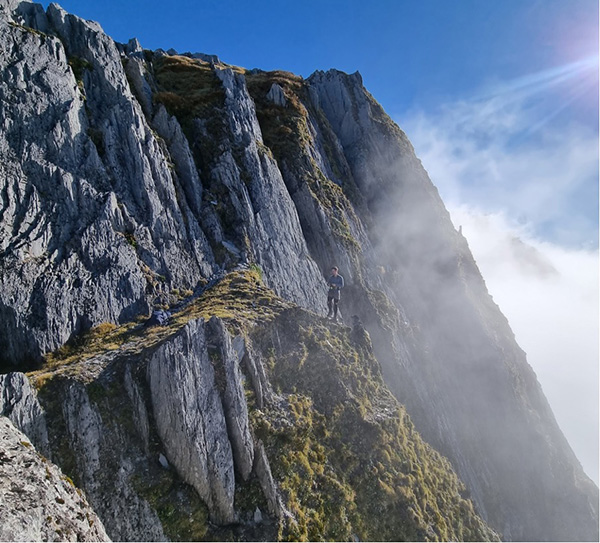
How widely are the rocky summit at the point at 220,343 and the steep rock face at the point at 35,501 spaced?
62 millimetres

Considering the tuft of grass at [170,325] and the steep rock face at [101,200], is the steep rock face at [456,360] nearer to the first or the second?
the tuft of grass at [170,325]

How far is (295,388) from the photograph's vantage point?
16078 millimetres

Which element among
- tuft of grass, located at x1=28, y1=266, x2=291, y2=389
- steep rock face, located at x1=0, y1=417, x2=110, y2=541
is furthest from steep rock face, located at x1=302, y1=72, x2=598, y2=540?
steep rock face, located at x1=0, y1=417, x2=110, y2=541

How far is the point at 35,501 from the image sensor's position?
7.30 m

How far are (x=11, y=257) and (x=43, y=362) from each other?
5178 millimetres

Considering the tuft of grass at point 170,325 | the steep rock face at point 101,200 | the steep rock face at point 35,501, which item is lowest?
the steep rock face at point 35,501

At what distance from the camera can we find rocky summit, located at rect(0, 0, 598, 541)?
424 inches

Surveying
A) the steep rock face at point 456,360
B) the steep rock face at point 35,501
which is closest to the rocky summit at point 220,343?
the steep rock face at point 35,501

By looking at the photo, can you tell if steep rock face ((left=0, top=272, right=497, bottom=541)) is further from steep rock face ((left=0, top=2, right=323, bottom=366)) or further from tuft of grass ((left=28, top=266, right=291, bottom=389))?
steep rock face ((left=0, top=2, right=323, bottom=366))

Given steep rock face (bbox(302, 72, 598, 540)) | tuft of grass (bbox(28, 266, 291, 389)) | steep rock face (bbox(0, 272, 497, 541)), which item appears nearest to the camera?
steep rock face (bbox(0, 272, 497, 541))

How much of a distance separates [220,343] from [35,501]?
23.9 ft

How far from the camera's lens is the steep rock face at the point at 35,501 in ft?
21.5

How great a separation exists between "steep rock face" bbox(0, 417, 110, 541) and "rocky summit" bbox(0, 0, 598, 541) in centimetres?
6

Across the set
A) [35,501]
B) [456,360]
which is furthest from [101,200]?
[456,360]
